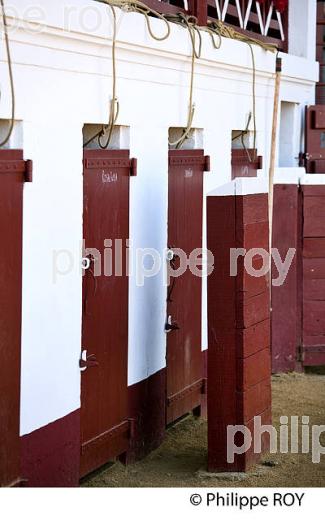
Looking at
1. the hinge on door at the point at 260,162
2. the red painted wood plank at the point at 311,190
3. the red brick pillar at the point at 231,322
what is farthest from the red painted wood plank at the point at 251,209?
the red painted wood plank at the point at 311,190

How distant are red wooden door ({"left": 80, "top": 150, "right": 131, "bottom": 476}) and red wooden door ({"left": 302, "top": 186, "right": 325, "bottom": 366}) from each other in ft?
12.3

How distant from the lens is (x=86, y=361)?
7492 millimetres

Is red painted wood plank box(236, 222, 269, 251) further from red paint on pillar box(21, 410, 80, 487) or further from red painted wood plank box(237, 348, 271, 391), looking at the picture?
red paint on pillar box(21, 410, 80, 487)

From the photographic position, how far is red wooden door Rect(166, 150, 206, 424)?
358 inches

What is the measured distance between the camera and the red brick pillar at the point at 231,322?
7.57 meters

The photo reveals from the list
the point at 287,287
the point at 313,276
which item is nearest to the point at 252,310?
the point at 287,287

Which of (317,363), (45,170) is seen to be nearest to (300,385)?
(317,363)

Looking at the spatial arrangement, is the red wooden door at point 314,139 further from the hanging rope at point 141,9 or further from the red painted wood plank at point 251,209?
the red painted wood plank at point 251,209

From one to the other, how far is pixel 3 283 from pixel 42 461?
1137 mm

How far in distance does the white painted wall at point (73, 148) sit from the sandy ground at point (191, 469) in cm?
62

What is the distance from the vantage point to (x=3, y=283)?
20.9ft

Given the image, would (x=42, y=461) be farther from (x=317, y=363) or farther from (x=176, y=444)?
(x=317, y=363)

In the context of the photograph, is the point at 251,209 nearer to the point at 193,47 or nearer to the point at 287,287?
the point at 193,47

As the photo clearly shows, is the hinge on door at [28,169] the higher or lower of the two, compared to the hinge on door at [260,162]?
lower
